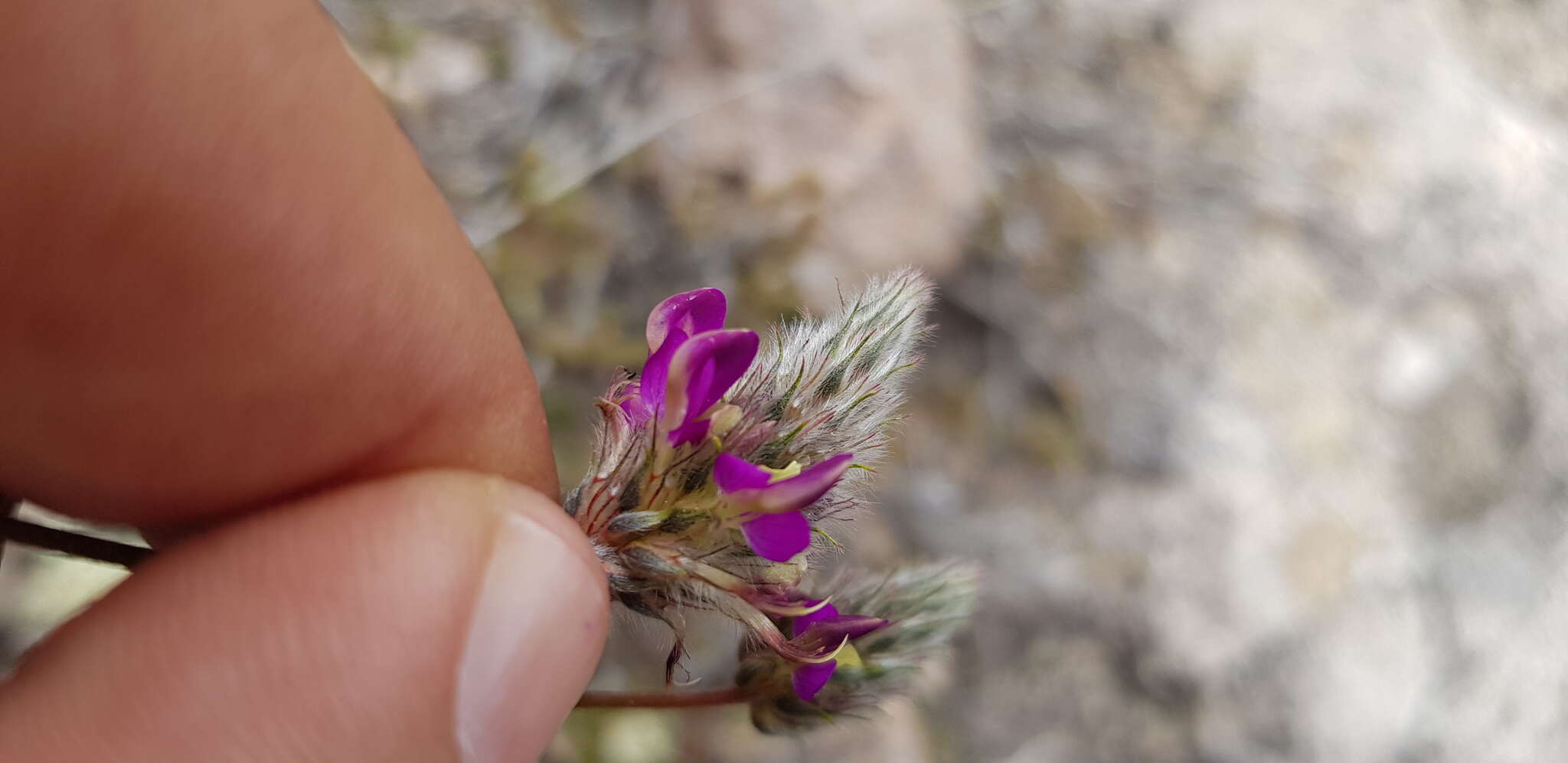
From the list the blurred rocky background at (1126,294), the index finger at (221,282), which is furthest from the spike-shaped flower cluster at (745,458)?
the blurred rocky background at (1126,294)

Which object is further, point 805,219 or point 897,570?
point 805,219

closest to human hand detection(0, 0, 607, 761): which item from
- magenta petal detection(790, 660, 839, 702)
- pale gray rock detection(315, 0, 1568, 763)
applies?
magenta petal detection(790, 660, 839, 702)

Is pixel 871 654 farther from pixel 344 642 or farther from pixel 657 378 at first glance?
pixel 344 642

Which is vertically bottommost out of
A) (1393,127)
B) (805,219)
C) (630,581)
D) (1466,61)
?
(630,581)

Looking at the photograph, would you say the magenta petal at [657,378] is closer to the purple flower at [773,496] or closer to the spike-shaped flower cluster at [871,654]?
the purple flower at [773,496]

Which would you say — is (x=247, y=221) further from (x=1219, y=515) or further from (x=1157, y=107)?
(x=1157, y=107)

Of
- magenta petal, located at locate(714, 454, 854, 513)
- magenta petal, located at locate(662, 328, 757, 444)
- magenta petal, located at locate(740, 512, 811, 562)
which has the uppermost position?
magenta petal, located at locate(662, 328, 757, 444)

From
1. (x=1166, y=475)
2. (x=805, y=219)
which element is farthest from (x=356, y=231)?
(x=1166, y=475)

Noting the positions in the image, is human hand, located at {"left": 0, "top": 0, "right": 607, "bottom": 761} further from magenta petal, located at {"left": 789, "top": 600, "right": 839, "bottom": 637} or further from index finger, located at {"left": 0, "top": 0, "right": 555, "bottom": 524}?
magenta petal, located at {"left": 789, "top": 600, "right": 839, "bottom": 637}
